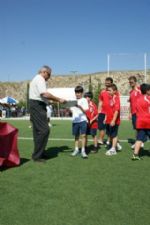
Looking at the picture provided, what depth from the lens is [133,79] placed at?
10227mm

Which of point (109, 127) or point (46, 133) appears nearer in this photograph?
point (46, 133)

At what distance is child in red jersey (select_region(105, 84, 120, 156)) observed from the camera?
363 inches

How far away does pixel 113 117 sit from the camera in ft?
30.5

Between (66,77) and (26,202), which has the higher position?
(66,77)

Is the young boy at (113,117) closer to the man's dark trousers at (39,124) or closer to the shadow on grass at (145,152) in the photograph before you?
the shadow on grass at (145,152)

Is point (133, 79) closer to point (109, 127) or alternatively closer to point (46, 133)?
point (109, 127)

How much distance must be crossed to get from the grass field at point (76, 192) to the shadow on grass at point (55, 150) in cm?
80

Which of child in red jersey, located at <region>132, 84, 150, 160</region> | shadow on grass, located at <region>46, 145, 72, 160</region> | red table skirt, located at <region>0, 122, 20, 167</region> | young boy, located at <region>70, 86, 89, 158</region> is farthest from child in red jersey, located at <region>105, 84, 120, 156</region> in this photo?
red table skirt, located at <region>0, 122, 20, 167</region>

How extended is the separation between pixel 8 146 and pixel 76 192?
95.4 inches

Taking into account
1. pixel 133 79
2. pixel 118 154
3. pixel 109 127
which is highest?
pixel 133 79

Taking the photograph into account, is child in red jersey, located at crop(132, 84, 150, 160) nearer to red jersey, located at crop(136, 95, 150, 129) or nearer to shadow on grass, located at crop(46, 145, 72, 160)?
red jersey, located at crop(136, 95, 150, 129)

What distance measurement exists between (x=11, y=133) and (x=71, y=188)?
2.33m

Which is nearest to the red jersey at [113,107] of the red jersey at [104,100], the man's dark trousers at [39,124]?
the red jersey at [104,100]

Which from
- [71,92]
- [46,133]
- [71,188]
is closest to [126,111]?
[71,92]
